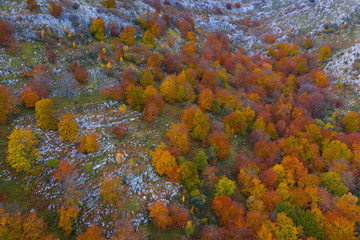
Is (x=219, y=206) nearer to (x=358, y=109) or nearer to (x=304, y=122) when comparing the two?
(x=304, y=122)

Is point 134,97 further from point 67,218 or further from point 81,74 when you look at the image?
point 67,218

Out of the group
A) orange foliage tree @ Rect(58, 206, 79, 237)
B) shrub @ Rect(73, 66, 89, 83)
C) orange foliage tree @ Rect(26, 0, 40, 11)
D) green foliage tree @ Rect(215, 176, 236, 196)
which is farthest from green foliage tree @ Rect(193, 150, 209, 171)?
orange foliage tree @ Rect(26, 0, 40, 11)

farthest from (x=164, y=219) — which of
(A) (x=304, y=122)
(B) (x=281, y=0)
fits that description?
(B) (x=281, y=0)

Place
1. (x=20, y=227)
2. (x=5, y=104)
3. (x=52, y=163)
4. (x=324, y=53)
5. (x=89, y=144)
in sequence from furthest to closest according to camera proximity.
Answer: (x=324, y=53)
(x=89, y=144)
(x=5, y=104)
(x=52, y=163)
(x=20, y=227)

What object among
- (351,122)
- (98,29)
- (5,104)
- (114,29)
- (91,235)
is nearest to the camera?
(91,235)

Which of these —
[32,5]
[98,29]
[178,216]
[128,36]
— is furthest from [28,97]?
[128,36]

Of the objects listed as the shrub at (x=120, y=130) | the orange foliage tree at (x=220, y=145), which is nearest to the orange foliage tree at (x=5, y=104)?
the shrub at (x=120, y=130)
